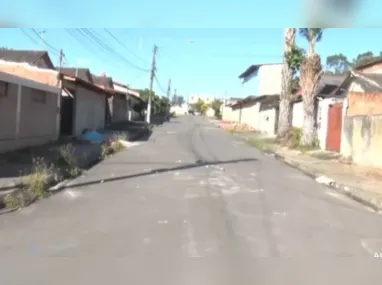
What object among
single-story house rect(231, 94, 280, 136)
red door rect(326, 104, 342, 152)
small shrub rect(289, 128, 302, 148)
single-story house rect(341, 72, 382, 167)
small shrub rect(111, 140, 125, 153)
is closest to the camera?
single-story house rect(341, 72, 382, 167)

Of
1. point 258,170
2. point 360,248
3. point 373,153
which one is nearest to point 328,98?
point 373,153

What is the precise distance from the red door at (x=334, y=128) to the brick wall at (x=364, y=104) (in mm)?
2737

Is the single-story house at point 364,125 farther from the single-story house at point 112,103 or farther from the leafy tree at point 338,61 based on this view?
the leafy tree at point 338,61

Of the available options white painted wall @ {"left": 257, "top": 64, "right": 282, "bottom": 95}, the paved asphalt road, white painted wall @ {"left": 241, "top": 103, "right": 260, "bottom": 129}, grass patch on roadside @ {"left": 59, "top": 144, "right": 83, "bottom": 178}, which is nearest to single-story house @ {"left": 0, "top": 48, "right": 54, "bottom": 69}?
white painted wall @ {"left": 241, "top": 103, "right": 260, "bottom": 129}

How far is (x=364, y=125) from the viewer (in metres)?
19.1

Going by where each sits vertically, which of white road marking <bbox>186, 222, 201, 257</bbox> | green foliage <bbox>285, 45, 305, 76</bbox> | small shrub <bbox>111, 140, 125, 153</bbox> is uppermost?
green foliage <bbox>285, 45, 305, 76</bbox>

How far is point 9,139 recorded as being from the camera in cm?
1755

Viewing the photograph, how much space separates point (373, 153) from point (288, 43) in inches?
627

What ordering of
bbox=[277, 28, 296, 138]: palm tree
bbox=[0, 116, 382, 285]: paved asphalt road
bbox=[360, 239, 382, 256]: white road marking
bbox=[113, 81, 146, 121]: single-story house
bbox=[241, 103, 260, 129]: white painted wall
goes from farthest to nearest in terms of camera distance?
bbox=[113, 81, 146, 121]: single-story house → bbox=[241, 103, 260, 129]: white painted wall → bbox=[277, 28, 296, 138]: palm tree → bbox=[360, 239, 382, 256]: white road marking → bbox=[0, 116, 382, 285]: paved asphalt road

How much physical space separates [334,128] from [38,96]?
1365 centimetres

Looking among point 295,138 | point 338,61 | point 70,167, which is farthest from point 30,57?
point 338,61

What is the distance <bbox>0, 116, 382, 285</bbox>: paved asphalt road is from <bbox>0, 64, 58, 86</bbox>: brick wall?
12.2 meters

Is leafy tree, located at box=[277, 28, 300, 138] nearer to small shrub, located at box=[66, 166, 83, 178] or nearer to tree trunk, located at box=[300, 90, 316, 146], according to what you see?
tree trunk, located at box=[300, 90, 316, 146]

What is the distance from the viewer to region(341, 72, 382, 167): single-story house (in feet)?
58.8
